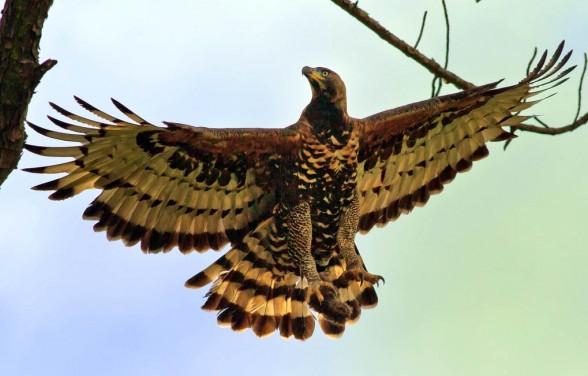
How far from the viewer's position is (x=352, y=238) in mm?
6625

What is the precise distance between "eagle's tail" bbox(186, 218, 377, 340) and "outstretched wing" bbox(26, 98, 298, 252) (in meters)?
0.27

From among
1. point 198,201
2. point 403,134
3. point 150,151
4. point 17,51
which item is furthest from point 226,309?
point 17,51

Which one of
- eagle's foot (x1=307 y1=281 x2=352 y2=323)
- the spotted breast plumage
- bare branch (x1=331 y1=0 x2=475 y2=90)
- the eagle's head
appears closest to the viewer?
bare branch (x1=331 y1=0 x2=475 y2=90)

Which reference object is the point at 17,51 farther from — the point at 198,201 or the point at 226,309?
the point at 226,309

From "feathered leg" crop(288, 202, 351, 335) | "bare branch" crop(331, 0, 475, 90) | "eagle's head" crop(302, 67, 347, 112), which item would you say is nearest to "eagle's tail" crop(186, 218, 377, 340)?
"feathered leg" crop(288, 202, 351, 335)

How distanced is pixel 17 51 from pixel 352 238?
3.00 meters

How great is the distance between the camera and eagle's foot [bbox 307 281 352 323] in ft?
21.5

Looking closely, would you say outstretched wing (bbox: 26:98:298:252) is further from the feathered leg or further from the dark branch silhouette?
the dark branch silhouette

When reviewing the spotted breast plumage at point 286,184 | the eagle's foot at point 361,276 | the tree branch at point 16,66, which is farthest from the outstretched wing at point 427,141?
the tree branch at point 16,66

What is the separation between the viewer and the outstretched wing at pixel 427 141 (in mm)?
6562

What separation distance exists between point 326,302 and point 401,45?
76.3 inches

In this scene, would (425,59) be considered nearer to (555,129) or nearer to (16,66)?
(555,129)

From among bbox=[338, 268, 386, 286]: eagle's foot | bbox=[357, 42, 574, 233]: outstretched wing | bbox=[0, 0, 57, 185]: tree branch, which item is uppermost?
bbox=[357, 42, 574, 233]: outstretched wing

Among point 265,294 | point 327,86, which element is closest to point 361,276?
point 265,294
